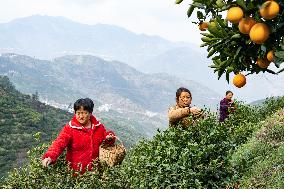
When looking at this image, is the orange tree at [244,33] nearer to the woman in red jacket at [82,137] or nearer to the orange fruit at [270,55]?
the orange fruit at [270,55]

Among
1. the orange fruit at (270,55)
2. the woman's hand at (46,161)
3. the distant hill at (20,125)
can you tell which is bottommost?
the distant hill at (20,125)

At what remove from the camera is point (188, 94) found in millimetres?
7840

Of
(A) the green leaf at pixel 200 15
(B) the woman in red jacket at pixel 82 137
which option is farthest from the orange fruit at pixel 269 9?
(B) the woman in red jacket at pixel 82 137

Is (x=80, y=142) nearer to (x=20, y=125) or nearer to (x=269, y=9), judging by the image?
(x=269, y=9)

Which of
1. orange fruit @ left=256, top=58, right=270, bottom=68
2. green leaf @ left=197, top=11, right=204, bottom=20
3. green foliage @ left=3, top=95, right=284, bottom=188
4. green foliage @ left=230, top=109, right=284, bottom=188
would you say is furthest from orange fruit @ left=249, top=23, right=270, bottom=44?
green foliage @ left=230, top=109, right=284, bottom=188

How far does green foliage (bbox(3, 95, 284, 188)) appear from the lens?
18.4ft

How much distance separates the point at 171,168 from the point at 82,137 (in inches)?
56.6

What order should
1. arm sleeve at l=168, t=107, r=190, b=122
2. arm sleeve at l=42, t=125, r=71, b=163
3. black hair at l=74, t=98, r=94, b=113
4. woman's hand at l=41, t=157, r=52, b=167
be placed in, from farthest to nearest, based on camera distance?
arm sleeve at l=168, t=107, r=190, b=122
black hair at l=74, t=98, r=94, b=113
arm sleeve at l=42, t=125, r=71, b=163
woman's hand at l=41, t=157, r=52, b=167

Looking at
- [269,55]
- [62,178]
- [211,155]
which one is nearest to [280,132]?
[211,155]

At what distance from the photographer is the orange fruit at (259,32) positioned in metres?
2.90

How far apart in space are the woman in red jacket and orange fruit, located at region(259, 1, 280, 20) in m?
3.93

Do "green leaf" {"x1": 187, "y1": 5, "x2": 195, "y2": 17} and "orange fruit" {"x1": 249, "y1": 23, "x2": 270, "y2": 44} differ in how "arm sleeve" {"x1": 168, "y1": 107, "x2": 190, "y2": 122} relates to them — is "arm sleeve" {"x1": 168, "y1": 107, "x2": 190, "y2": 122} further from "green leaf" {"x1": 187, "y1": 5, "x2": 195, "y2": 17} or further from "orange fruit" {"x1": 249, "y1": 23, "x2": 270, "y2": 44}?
"orange fruit" {"x1": 249, "y1": 23, "x2": 270, "y2": 44}

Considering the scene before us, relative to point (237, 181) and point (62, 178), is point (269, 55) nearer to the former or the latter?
point (62, 178)

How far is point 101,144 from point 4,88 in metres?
118
